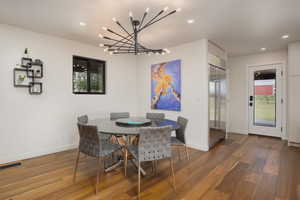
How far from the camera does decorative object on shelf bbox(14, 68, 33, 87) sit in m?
2.88

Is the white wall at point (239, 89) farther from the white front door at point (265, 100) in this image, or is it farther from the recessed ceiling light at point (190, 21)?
the recessed ceiling light at point (190, 21)

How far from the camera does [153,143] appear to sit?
192 cm

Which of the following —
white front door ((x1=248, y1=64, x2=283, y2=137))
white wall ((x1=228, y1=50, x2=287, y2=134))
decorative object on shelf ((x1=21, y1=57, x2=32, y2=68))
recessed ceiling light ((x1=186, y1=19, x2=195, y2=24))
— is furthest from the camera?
white wall ((x1=228, y1=50, x2=287, y2=134))

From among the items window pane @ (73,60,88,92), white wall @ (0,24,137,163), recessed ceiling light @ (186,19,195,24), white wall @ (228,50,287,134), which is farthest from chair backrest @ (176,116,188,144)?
white wall @ (228,50,287,134)

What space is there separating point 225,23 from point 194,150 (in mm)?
2581

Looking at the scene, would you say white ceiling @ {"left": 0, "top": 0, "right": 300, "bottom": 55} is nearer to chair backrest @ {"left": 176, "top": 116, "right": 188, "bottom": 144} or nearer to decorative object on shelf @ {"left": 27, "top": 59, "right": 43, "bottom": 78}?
decorative object on shelf @ {"left": 27, "top": 59, "right": 43, "bottom": 78}

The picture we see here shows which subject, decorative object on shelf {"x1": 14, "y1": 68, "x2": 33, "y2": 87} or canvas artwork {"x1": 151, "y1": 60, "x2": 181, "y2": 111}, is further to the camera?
canvas artwork {"x1": 151, "y1": 60, "x2": 181, "y2": 111}

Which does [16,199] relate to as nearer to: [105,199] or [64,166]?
[64,166]

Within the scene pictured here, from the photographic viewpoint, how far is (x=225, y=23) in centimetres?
275

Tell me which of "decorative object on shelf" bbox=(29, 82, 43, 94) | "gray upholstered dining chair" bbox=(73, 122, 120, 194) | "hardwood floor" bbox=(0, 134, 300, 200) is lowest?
"hardwood floor" bbox=(0, 134, 300, 200)

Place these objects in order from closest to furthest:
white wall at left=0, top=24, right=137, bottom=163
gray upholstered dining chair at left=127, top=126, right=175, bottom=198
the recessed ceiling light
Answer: gray upholstered dining chair at left=127, top=126, right=175, bottom=198, the recessed ceiling light, white wall at left=0, top=24, right=137, bottom=163

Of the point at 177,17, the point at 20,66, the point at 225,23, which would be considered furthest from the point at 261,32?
the point at 20,66

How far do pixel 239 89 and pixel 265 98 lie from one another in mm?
724

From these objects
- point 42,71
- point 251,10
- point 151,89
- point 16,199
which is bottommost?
point 16,199
